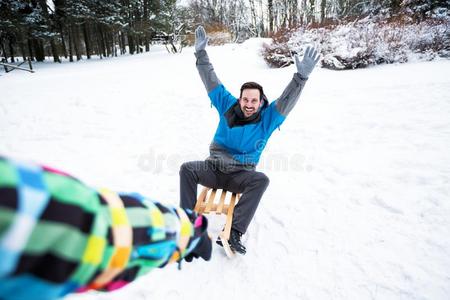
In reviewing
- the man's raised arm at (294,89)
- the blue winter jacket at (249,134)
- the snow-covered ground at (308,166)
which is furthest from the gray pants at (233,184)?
the man's raised arm at (294,89)

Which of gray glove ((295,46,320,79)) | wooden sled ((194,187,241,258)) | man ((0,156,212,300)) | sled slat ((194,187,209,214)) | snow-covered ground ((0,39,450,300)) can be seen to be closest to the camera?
man ((0,156,212,300))

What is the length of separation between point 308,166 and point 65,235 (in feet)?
12.3

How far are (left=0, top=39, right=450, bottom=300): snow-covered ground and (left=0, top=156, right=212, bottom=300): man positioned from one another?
1553 mm

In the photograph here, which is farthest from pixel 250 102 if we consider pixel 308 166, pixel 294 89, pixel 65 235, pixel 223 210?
pixel 65 235

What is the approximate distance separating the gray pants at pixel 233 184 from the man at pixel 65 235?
62.5 inches

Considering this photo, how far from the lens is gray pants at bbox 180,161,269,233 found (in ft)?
7.92

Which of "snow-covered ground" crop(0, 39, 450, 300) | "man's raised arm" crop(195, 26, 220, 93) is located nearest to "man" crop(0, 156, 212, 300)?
"snow-covered ground" crop(0, 39, 450, 300)

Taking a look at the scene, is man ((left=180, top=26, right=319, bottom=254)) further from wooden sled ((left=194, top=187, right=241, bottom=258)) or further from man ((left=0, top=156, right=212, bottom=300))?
man ((left=0, top=156, right=212, bottom=300))

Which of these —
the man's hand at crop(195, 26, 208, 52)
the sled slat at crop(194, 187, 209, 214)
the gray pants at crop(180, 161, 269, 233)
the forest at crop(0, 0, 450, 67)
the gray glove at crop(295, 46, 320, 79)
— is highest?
the forest at crop(0, 0, 450, 67)

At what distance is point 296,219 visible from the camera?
9.50 ft

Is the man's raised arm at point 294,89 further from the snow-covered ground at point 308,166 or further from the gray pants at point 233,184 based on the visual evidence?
the snow-covered ground at point 308,166

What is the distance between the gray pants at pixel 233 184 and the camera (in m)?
2.41

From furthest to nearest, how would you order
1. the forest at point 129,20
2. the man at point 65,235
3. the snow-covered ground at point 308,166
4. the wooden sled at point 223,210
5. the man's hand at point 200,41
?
1. the forest at point 129,20
2. the man's hand at point 200,41
3. the wooden sled at point 223,210
4. the snow-covered ground at point 308,166
5. the man at point 65,235

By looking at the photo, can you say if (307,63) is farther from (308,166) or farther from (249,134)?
(308,166)
